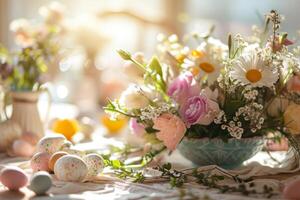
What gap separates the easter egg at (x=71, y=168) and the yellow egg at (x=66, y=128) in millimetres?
453

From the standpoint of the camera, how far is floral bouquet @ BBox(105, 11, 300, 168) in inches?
50.4

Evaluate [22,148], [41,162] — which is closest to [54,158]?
[41,162]

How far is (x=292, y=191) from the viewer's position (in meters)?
1.12

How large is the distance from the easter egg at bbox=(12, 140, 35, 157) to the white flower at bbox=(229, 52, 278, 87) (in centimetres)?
57

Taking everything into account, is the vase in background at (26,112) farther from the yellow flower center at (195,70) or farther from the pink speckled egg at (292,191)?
the pink speckled egg at (292,191)

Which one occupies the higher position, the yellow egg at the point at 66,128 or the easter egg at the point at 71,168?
the yellow egg at the point at 66,128

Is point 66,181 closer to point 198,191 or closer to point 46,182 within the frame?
point 46,182

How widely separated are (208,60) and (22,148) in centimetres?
52

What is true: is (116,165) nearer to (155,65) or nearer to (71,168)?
(71,168)

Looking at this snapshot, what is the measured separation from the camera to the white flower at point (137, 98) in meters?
1.42

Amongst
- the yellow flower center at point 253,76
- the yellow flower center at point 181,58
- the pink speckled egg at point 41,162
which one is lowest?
the pink speckled egg at point 41,162

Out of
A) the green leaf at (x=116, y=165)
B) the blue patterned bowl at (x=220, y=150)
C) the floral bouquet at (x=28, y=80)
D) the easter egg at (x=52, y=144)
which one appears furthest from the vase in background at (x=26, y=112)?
the blue patterned bowl at (x=220, y=150)

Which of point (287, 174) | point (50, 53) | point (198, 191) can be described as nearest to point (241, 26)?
point (50, 53)

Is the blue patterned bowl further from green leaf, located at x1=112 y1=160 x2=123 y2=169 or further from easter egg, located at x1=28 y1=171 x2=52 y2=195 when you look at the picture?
easter egg, located at x1=28 y1=171 x2=52 y2=195
